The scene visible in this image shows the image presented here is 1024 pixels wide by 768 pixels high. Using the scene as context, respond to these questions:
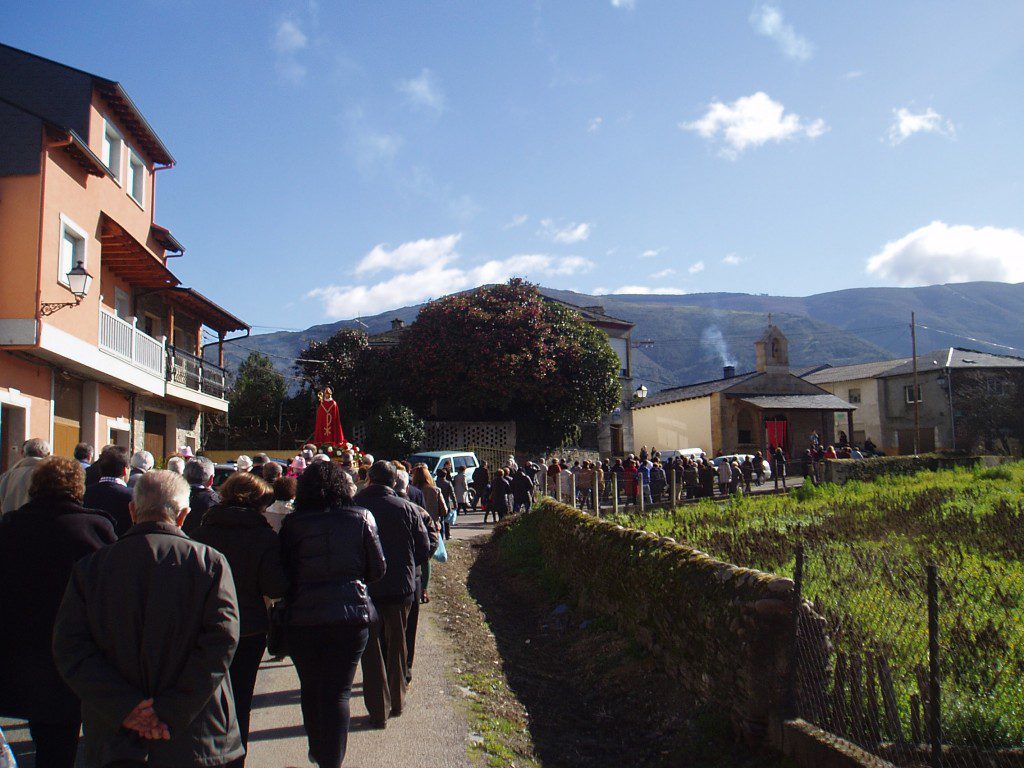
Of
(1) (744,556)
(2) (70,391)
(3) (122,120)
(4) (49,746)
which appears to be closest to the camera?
(4) (49,746)

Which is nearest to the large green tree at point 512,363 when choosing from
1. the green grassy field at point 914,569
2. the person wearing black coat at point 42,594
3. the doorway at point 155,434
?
the doorway at point 155,434

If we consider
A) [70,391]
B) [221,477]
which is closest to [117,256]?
[70,391]

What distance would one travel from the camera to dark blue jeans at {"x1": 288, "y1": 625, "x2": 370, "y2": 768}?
477 centimetres

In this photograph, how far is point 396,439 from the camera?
28328 mm

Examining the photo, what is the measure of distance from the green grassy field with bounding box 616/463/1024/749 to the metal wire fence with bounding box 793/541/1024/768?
0.04 ft

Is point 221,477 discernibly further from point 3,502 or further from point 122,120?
point 122,120

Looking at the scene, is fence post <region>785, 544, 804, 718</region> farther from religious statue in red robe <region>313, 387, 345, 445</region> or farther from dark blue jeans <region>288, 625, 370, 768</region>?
religious statue in red robe <region>313, 387, 345, 445</region>

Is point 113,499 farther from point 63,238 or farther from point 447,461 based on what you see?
point 447,461

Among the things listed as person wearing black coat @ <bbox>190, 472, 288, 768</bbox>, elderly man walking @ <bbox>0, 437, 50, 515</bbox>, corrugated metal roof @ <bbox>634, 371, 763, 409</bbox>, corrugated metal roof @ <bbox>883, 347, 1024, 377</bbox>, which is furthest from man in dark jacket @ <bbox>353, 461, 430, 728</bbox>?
corrugated metal roof @ <bbox>883, 347, 1024, 377</bbox>

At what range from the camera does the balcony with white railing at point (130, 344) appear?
1783 cm

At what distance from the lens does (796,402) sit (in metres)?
44.7

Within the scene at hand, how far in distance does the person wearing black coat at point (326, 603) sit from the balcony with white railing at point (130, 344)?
47.1 ft

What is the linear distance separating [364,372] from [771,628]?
88.2ft

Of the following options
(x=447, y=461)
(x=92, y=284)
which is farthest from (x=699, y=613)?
(x=447, y=461)
